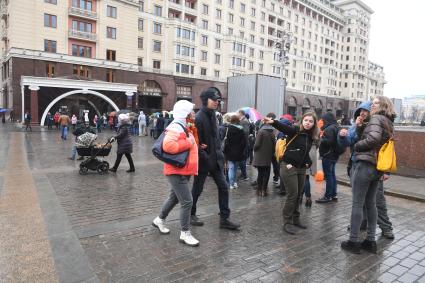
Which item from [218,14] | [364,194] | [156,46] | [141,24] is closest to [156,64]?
[156,46]

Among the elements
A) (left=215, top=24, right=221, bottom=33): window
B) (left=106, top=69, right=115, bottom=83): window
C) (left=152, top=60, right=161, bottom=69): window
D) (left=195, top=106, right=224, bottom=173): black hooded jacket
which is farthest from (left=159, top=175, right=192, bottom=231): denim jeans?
(left=215, top=24, right=221, bottom=33): window

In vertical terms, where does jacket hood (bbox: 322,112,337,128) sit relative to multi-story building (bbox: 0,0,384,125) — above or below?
below

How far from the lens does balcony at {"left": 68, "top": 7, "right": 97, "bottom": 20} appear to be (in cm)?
3534

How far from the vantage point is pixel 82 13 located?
119ft

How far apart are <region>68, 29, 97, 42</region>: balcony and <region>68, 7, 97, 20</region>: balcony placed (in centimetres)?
175

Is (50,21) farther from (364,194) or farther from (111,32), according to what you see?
(364,194)

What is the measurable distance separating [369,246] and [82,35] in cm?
3857

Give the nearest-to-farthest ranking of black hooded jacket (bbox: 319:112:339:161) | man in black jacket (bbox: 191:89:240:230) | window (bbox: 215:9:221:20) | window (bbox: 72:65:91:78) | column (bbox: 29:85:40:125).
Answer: man in black jacket (bbox: 191:89:240:230), black hooded jacket (bbox: 319:112:339:161), column (bbox: 29:85:40:125), window (bbox: 72:65:91:78), window (bbox: 215:9:221:20)

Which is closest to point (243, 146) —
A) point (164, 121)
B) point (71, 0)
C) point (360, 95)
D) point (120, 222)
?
→ point (120, 222)

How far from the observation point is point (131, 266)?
143 inches

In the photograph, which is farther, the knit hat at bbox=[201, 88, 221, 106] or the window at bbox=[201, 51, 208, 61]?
the window at bbox=[201, 51, 208, 61]

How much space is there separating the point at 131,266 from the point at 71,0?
39.4m

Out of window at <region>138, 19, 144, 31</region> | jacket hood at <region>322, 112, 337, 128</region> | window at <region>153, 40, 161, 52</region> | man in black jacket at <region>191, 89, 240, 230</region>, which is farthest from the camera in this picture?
window at <region>153, 40, 161, 52</region>

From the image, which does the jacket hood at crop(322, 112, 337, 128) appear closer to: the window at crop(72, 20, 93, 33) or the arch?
the arch
